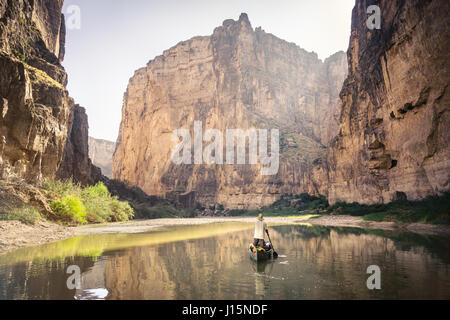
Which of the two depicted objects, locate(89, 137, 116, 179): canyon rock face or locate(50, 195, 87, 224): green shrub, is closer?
locate(50, 195, 87, 224): green shrub

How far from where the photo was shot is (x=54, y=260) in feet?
33.1

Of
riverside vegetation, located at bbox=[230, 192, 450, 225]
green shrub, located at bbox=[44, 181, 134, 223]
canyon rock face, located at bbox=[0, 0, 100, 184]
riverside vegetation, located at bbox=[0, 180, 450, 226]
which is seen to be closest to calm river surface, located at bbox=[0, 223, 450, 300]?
riverside vegetation, located at bbox=[0, 180, 450, 226]

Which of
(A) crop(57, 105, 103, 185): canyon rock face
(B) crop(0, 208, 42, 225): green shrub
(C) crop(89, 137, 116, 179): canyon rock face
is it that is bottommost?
(B) crop(0, 208, 42, 225): green shrub

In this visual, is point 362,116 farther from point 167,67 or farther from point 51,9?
point 167,67

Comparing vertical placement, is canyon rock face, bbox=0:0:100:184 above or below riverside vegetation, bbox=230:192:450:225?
above

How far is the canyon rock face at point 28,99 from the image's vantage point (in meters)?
22.0

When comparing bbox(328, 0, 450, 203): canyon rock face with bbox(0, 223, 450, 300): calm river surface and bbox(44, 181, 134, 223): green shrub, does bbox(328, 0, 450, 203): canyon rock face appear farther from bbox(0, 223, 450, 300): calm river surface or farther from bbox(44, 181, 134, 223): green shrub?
bbox(44, 181, 134, 223): green shrub

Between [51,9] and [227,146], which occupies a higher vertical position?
[51,9]

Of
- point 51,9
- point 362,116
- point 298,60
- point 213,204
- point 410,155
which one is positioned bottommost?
point 213,204

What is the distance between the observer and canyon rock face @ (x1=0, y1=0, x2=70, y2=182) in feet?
72.1

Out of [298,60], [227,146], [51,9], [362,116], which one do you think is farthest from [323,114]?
[51,9]

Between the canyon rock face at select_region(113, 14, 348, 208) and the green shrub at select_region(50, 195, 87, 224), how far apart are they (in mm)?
61755

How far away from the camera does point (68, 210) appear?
81.4 ft
